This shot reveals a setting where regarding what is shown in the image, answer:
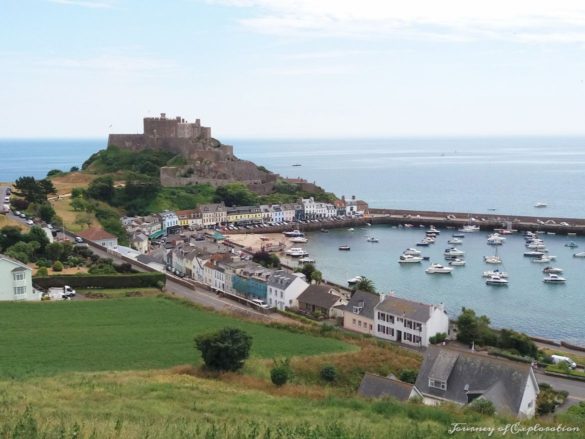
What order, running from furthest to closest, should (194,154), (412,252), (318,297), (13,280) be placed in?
(194,154), (412,252), (318,297), (13,280)

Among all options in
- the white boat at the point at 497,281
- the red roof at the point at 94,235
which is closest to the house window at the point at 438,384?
the white boat at the point at 497,281

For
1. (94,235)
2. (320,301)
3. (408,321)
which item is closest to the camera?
(408,321)

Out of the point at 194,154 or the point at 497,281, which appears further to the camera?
the point at 194,154

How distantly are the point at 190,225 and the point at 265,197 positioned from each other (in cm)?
1362

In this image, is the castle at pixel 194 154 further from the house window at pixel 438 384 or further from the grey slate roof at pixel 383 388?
the grey slate roof at pixel 383 388

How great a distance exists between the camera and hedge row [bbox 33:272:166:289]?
26.8 m

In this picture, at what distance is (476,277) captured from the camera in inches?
1687

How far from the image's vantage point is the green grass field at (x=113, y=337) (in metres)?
17.2

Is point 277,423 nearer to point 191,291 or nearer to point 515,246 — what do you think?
point 191,291

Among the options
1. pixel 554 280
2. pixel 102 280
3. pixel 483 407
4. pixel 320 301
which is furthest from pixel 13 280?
pixel 554 280

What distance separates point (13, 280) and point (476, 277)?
1139 inches

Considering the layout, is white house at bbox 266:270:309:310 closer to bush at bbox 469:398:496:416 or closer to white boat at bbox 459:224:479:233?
bush at bbox 469:398:496:416

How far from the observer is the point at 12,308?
74.9 feet

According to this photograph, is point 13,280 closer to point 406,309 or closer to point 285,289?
point 285,289
